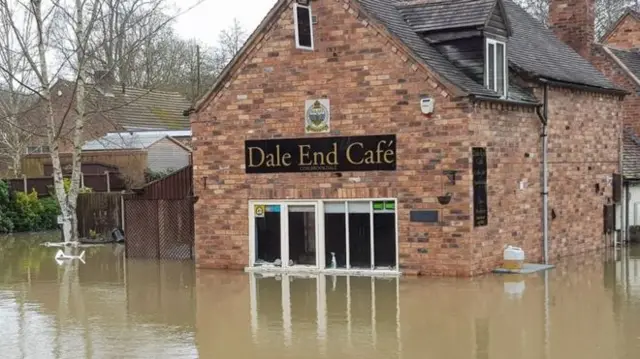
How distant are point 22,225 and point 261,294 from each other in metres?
19.1

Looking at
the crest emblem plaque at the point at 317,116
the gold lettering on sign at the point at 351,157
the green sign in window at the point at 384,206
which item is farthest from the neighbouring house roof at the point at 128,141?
the green sign in window at the point at 384,206

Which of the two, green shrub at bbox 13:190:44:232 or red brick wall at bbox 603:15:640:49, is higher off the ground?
red brick wall at bbox 603:15:640:49

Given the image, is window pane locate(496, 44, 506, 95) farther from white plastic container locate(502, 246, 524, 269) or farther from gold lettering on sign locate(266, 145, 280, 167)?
gold lettering on sign locate(266, 145, 280, 167)

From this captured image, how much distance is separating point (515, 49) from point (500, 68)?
2683 mm

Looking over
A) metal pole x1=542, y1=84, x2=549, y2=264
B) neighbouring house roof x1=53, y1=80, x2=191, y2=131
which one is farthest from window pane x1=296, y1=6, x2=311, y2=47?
neighbouring house roof x1=53, y1=80, x2=191, y2=131

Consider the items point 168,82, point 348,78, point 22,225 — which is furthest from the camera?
point 168,82

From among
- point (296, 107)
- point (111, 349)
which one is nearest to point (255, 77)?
point (296, 107)

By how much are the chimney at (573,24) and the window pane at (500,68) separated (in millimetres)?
8016

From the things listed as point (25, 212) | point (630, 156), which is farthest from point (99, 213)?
point (630, 156)

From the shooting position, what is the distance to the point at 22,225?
32.6 metres

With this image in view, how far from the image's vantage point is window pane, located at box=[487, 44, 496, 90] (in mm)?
18453

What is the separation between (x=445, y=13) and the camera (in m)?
19.2

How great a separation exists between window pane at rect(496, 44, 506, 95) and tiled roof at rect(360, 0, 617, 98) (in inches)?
19.3

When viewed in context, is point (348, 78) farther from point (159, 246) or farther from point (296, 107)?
point (159, 246)
